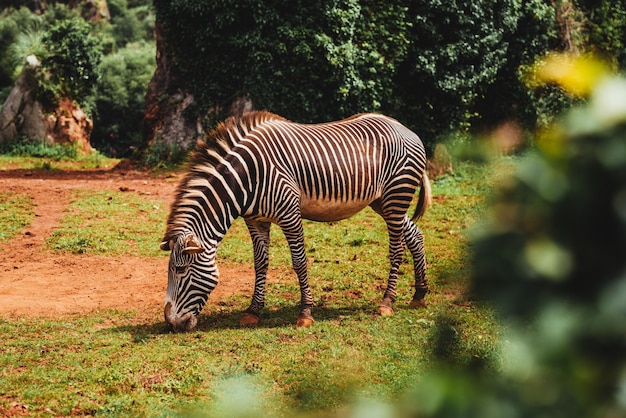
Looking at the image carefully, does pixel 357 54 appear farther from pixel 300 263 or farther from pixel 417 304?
pixel 300 263

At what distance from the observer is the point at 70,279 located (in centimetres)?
1015

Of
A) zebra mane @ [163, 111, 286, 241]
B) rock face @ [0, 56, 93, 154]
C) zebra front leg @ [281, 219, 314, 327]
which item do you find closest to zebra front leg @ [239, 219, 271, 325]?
zebra front leg @ [281, 219, 314, 327]

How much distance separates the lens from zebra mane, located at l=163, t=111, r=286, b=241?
802cm

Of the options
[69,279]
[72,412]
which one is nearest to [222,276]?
[69,279]

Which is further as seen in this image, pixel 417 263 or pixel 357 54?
pixel 357 54

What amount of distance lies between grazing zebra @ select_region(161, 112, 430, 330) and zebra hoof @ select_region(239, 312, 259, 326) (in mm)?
18

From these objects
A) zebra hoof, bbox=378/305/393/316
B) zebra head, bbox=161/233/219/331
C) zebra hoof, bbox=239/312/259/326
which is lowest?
zebra hoof, bbox=239/312/259/326

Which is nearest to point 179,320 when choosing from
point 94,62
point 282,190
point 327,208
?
point 282,190

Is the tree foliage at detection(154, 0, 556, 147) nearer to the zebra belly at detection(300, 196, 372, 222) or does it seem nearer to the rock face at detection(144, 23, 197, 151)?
the rock face at detection(144, 23, 197, 151)

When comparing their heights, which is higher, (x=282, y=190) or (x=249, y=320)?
(x=282, y=190)

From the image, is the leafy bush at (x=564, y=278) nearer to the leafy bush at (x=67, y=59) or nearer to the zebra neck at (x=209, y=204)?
the zebra neck at (x=209, y=204)

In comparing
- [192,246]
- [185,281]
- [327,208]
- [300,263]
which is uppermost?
[327,208]

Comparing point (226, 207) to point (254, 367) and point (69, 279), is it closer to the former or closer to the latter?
point (254, 367)

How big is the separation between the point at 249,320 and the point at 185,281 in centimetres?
93
